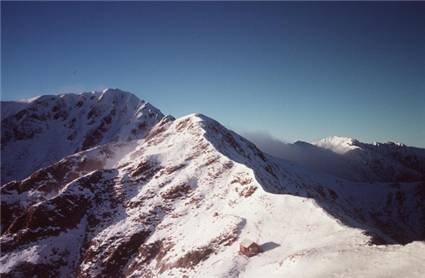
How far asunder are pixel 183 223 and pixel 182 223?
0.81ft

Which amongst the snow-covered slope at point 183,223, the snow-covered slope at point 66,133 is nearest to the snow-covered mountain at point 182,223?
the snow-covered slope at point 183,223

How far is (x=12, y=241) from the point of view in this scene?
67.4 m

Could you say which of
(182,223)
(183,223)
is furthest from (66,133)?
(183,223)

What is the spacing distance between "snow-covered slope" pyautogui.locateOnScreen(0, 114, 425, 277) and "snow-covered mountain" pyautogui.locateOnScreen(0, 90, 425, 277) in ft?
0.64

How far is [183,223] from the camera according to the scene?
6300 centimetres

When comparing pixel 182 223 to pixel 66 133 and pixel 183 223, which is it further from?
pixel 66 133

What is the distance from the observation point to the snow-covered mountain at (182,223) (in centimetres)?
3406

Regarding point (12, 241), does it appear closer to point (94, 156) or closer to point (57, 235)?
point (57, 235)

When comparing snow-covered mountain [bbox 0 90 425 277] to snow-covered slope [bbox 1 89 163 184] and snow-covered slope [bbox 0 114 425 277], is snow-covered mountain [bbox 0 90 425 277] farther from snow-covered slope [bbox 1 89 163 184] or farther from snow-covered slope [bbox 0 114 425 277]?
snow-covered slope [bbox 1 89 163 184]

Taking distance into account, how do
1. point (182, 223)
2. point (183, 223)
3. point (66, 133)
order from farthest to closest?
point (66, 133)
point (182, 223)
point (183, 223)

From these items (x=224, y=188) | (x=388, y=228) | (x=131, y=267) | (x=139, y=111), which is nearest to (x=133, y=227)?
(x=131, y=267)

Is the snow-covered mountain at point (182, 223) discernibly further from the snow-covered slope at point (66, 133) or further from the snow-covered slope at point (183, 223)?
the snow-covered slope at point (66, 133)

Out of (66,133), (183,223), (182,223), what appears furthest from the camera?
(66,133)

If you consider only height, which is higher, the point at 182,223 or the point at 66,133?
the point at 66,133
